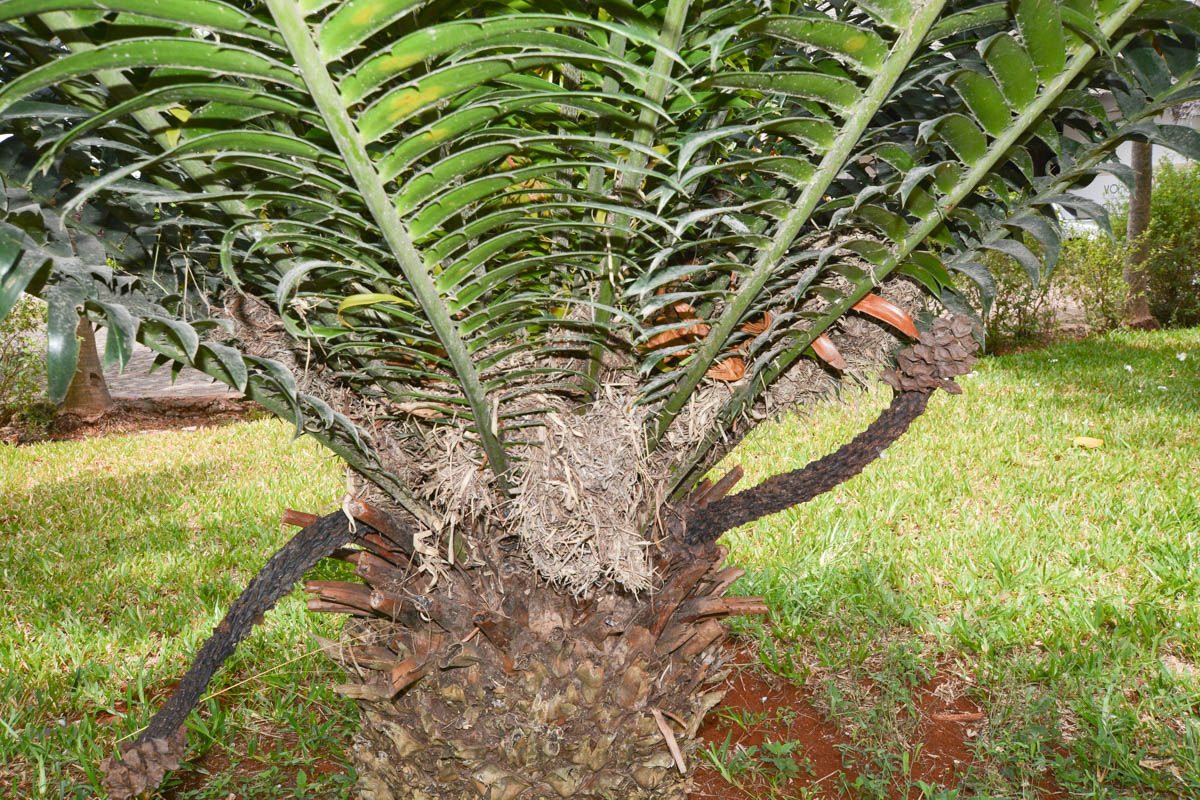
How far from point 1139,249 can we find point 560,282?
7.70 meters

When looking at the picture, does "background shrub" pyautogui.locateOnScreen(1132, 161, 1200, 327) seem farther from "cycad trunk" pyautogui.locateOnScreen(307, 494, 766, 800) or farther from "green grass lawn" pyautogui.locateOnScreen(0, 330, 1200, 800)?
"cycad trunk" pyautogui.locateOnScreen(307, 494, 766, 800)

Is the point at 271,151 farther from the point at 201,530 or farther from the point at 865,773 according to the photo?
the point at 201,530

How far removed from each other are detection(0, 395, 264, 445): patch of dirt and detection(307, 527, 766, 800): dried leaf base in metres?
4.75

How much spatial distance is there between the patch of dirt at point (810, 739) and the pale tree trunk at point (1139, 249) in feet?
21.0

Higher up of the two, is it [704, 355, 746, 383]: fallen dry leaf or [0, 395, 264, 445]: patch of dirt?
[0, 395, 264, 445]: patch of dirt

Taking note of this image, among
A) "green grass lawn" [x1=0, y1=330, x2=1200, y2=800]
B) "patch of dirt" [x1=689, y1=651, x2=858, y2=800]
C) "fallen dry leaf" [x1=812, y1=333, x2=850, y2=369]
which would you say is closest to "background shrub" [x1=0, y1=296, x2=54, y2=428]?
"green grass lawn" [x1=0, y1=330, x2=1200, y2=800]

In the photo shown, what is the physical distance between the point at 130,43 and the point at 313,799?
5.72 feet

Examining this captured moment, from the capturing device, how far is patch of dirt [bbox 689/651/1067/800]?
186 cm

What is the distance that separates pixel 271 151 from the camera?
34.4 inches

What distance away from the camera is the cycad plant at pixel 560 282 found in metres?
0.96

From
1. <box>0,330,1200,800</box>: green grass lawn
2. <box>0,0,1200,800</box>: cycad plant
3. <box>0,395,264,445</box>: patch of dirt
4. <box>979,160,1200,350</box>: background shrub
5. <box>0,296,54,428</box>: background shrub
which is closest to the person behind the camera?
<box>0,0,1200,800</box>: cycad plant

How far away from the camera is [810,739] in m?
2.07

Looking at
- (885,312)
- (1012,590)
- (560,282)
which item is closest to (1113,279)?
(1012,590)

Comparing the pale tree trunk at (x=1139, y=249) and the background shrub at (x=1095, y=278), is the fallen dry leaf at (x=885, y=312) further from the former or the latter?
the pale tree trunk at (x=1139, y=249)
